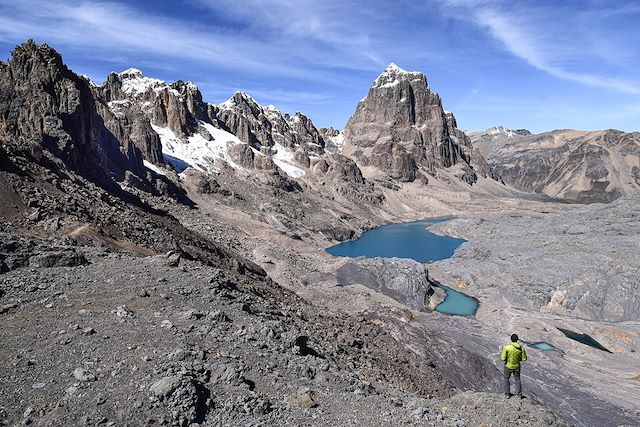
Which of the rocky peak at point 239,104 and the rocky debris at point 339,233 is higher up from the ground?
the rocky peak at point 239,104

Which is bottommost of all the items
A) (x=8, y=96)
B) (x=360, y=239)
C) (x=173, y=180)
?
(x=360, y=239)

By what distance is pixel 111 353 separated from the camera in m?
15.4

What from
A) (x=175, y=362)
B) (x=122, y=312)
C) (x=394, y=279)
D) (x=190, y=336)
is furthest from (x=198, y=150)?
(x=175, y=362)

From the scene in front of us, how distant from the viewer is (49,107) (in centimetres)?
7762

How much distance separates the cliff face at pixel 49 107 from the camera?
72.2 metres

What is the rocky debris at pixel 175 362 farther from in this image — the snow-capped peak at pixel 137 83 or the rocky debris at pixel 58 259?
the snow-capped peak at pixel 137 83

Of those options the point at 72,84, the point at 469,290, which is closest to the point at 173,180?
the point at 72,84

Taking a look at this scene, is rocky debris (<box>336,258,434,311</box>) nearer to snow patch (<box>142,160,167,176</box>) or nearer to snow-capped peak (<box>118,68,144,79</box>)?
snow patch (<box>142,160,167,176</box>)

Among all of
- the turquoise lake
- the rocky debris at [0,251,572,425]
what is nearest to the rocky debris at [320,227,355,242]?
the turquoise lake

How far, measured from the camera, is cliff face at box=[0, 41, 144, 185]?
7219 centimetres

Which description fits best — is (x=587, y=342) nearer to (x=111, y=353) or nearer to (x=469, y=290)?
(x=469, y=290)

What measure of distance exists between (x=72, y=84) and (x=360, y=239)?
8055 cm

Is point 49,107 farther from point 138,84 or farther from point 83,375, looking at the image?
point 138,84

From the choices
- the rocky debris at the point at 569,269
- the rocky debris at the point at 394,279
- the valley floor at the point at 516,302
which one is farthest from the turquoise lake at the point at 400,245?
the rocky debris at the point at 394,279
